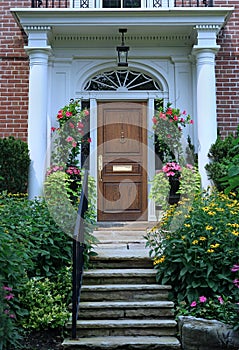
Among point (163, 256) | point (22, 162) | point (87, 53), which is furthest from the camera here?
point (87, 53)

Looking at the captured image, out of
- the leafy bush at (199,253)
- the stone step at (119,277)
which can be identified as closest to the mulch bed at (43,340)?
the stone step at (119,277)

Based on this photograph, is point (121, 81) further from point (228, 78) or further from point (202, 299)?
point (202, 299)

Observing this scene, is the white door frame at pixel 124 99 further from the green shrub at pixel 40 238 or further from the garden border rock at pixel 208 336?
the garden border rock at pixel 208 336

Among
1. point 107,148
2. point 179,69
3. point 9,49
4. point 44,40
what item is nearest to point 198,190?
point 107,148

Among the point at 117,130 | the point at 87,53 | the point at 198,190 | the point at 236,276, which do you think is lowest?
the point at 236,276

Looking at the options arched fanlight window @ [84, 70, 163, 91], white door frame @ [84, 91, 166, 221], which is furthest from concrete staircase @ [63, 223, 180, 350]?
arched fanlight window @ [84, 70, 163, 91]

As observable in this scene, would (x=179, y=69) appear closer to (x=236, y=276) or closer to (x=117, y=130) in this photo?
(x=117, y=130)

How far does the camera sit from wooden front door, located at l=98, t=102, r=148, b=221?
7.62m

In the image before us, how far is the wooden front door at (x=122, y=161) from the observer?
7.62 m

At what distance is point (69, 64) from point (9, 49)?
1.17 m

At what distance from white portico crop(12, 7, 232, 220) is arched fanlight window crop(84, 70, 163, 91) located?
0.06 meters

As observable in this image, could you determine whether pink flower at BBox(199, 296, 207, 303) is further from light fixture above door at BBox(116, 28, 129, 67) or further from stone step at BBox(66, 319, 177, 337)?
light fixture above door at BBox(116, 28, 129, 67)

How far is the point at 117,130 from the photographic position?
775 cm

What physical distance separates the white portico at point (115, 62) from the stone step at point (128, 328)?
330 cm
